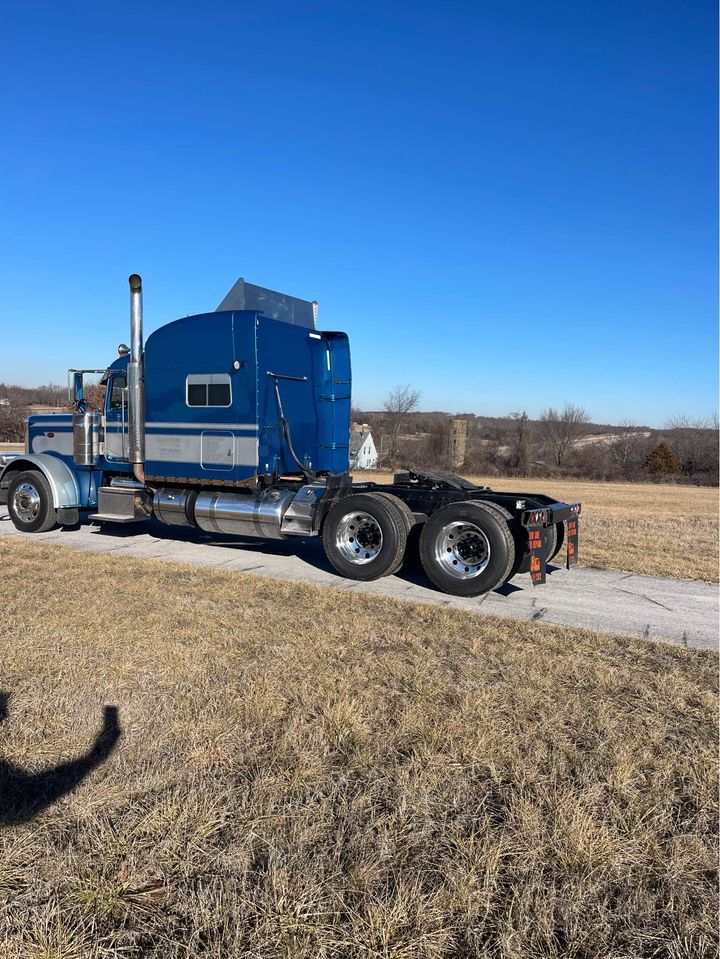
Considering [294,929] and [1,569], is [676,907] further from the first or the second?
[1,569]

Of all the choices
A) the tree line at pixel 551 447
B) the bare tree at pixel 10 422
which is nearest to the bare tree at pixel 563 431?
the tree line at pixel 551 447

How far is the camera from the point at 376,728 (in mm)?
3900

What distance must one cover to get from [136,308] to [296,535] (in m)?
4.13

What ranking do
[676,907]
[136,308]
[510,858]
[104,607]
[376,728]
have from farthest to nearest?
1. [136,308]
2. [104,607]
3. [376,728]
4. [510,858]
5. [676,907]

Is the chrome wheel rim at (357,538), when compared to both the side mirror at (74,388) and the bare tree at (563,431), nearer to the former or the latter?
the side mirror at (74,388)

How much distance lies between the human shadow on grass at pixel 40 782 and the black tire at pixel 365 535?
471 centimetres

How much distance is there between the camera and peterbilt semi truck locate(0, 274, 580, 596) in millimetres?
7770

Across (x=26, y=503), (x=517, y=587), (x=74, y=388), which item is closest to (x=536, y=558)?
(x=517, y=587)

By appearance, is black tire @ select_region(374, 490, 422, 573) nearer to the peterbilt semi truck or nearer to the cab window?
the peterbilt semi truck

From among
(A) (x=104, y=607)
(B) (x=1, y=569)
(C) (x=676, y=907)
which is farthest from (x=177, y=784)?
(B) (x=1, y=569)

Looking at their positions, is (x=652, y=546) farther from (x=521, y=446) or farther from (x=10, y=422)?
Result: (x=521, y=446)

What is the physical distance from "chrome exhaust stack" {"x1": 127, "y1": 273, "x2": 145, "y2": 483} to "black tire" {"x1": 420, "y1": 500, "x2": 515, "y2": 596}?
4845mm

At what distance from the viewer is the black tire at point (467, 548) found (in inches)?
291

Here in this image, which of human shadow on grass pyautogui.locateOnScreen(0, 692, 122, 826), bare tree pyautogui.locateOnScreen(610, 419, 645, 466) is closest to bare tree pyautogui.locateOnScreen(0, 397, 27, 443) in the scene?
human shadow on grass pyautogui.locateOnScreen(0, 692, 122, 826)
